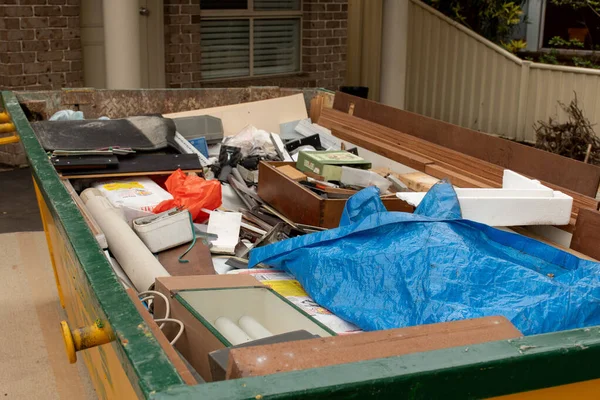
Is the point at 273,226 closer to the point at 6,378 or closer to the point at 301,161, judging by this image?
the point at 301,161

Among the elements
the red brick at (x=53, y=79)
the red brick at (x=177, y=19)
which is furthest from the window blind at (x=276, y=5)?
the red brick at (x=53, y=79)

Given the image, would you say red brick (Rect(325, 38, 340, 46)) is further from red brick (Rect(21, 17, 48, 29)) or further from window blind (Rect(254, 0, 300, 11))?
red brick (Rect(21, 17, 48, 29))

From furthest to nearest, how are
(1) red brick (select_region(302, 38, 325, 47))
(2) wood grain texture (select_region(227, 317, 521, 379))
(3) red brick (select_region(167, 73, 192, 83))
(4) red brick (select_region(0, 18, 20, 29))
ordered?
(1) red brick (select_region(302, 38, 325, 47)), (3) red brick (select_region(167, 73, 192, 83)), (4) red brick (select_region(0, 18, 20, 29)), (2) wood grain texture (select_region(227, 317, 521, 379))

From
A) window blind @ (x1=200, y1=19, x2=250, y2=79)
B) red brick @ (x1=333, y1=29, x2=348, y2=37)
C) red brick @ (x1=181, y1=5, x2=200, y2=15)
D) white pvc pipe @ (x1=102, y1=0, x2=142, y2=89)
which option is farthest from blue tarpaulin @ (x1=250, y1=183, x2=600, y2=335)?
red brick @ (x1=333, y1=29, x2=348, y2=37)

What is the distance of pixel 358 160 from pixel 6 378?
2388mm

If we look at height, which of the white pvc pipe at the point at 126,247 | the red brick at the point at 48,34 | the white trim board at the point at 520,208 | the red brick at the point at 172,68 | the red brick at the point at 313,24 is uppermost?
the red brick at the point at 313,24

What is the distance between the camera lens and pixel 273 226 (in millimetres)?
4078

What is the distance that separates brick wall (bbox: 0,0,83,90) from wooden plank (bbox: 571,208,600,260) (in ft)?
20.5

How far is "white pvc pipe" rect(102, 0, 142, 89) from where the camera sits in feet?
22.7

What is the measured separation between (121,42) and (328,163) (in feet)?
10.7

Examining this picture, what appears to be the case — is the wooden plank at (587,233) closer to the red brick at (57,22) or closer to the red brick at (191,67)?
the red brick at (57,22)

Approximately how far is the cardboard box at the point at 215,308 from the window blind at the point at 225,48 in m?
7.17

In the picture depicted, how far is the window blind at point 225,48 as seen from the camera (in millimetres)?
9695

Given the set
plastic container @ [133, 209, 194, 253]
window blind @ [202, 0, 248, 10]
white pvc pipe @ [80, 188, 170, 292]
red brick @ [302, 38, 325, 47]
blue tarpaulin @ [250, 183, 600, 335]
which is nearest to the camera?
blue tarpaulin @ [250, 183, 600, 335]
